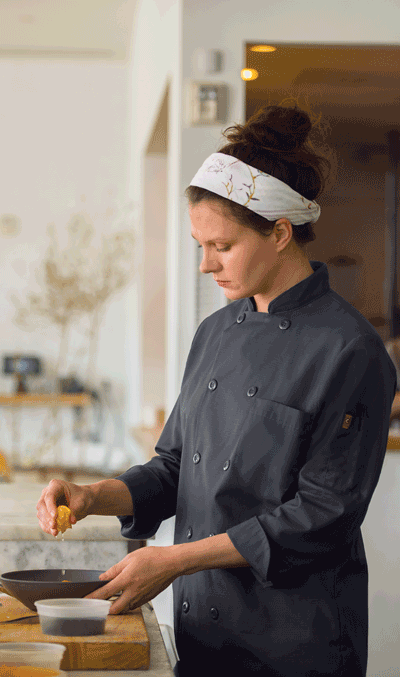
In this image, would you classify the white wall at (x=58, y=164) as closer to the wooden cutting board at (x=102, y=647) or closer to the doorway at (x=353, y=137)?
the doorway at (x=353, y=137)

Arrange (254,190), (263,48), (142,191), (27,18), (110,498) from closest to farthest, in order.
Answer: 1. (254,190)
2. (110,498)
3. (263,48)
4. (142,191)
5. (27,18)

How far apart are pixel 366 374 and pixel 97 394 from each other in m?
5.46

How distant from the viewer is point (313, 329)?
1.32 m

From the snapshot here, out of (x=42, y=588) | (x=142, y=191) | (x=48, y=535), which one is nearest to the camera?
(x=42, y=588)

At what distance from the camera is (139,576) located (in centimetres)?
117

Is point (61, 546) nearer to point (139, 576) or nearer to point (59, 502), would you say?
point (59, 502)

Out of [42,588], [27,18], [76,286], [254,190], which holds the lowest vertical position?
[42,588]

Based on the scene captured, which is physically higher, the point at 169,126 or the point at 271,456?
the point at 169,126

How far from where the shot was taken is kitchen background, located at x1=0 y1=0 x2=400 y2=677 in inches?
115

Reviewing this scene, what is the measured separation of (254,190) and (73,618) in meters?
0.69

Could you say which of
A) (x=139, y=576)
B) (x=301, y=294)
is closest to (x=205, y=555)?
(x=139, y=576)

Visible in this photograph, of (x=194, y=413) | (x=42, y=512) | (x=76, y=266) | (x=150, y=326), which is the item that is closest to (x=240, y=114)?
(x=194, y=413)

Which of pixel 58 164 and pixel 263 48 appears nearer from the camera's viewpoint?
pixel 263 48

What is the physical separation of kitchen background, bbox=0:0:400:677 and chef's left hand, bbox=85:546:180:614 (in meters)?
1.08
